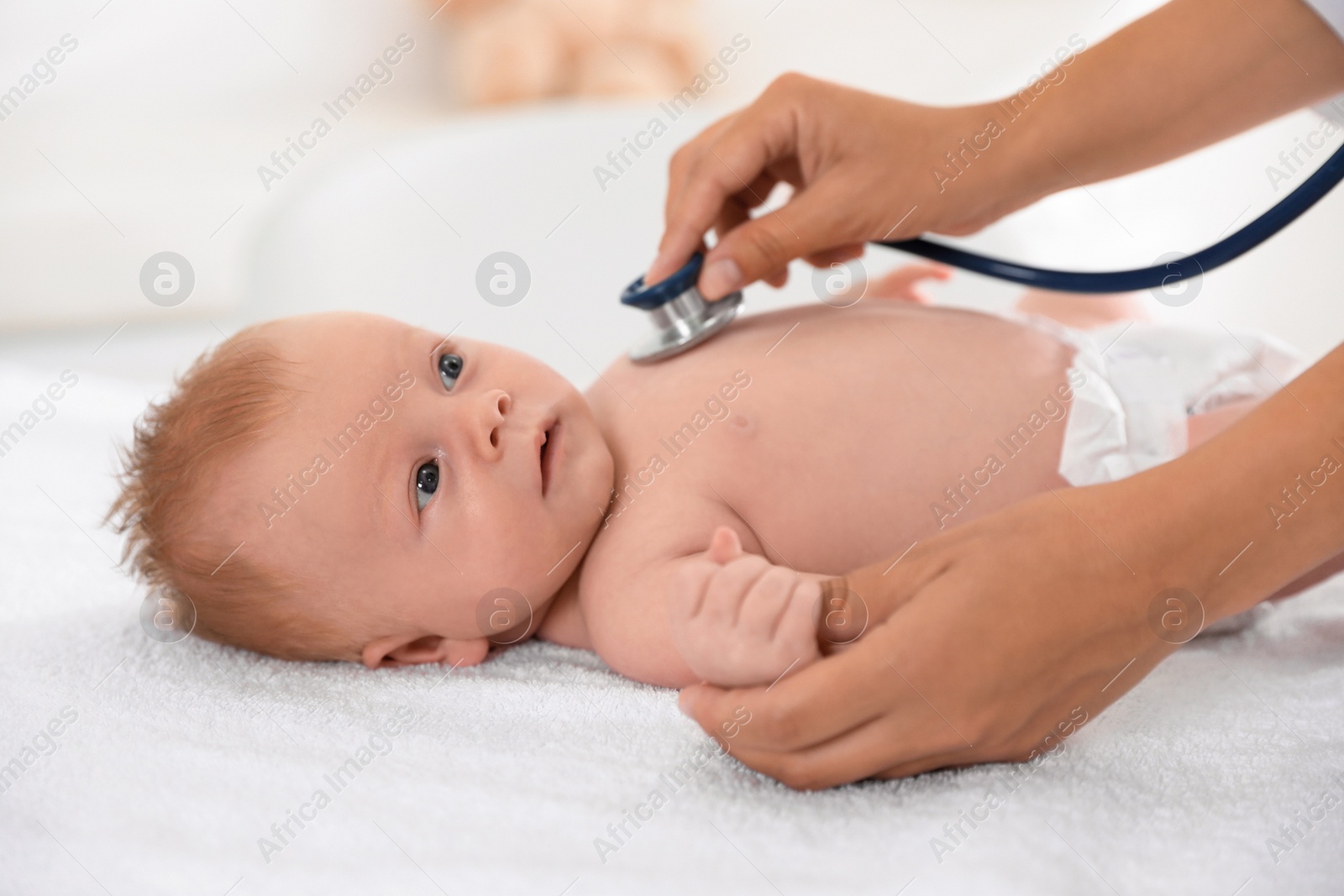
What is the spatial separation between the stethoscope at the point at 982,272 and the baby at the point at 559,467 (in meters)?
0.04

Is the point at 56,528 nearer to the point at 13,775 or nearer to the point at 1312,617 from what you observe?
the point at 13,775

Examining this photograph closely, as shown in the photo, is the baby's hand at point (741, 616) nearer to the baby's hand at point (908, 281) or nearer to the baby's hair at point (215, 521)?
the baby's hair at point (215, 521)

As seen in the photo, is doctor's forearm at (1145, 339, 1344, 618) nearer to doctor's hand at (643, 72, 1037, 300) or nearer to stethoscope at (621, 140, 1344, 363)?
stethoscope at (621, 140, 1344, 363)

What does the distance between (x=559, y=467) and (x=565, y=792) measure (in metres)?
0.36

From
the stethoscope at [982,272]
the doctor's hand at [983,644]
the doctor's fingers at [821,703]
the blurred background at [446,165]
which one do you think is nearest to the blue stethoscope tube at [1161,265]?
the stethoscope at [982,272]

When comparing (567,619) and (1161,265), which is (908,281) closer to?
(1161,265)

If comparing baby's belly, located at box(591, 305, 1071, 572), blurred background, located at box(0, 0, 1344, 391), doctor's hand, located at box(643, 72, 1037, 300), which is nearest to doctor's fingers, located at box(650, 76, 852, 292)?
doctor's hand, located at box(643, 72, 1037, 300)

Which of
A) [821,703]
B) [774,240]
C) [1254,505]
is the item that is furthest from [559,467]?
[1254,505]

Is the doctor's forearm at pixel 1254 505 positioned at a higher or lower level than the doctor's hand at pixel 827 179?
lower

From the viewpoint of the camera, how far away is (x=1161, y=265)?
106 cm

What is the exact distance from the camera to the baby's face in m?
1.01

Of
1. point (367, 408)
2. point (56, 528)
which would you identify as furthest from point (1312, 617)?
→ point (56, 528)

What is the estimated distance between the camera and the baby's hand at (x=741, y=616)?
731mm

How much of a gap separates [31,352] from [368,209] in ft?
3.35
